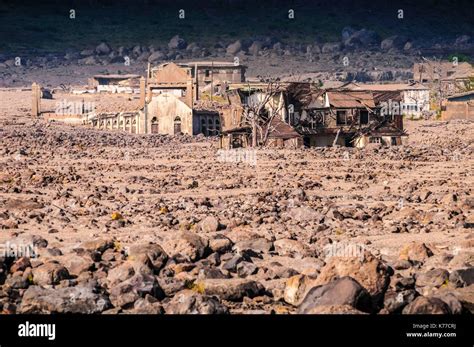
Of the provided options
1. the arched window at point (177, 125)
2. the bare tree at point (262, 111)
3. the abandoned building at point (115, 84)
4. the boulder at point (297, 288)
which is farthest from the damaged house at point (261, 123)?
the abandoned building at point (115, 84)

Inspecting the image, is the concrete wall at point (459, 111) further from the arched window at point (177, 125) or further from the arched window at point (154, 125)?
the arched window at point (154, 125)

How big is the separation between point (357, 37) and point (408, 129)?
59.9m

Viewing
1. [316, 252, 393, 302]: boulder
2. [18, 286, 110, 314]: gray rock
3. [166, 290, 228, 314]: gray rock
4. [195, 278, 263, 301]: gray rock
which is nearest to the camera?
[166, 290, 228, 314]: gray rock

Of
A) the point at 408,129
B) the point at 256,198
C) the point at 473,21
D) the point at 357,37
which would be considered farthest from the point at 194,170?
the point at 473,21

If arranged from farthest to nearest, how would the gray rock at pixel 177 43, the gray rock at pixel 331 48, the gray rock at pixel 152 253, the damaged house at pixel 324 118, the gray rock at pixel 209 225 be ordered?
the gray rock at pixel 177 43 → the gray rock at pixel 331 48 → the damaged house at pixel 324 118 → the gray rock at pixel 209 225 → the gray rock at pixel 152 253

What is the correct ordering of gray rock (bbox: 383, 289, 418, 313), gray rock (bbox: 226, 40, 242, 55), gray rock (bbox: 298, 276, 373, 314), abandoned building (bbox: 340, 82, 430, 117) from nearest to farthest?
gray rock (bbox: 298, 276, 373, 314), gray rock (bbox: 383, 289, 418, 313), abandoned building (bbox: 340, 82, 430, 117), gray rock (bbox: 226, 40, 242, 55)

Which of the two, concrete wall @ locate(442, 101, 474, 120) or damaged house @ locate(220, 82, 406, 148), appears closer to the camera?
damaged house @ locate(220, 82, 406, 148)

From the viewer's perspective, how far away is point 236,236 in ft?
47.4

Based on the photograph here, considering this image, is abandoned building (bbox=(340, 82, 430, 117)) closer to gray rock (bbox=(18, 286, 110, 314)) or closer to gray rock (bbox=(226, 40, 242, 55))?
gray rock (bbox=(226, 40, 242, 55))

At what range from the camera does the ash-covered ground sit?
36.5 feet

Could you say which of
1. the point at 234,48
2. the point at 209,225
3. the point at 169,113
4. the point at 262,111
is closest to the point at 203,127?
the point at 169,113

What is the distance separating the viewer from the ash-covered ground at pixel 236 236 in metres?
11.1

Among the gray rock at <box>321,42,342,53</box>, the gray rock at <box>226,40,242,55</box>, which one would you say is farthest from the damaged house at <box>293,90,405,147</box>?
the gray rock at <box>321,42,342,53</box>

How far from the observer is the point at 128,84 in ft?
239
